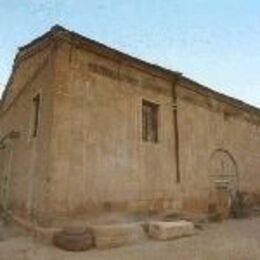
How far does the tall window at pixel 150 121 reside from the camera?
12633 mm

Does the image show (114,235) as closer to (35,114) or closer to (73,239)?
(73,239)

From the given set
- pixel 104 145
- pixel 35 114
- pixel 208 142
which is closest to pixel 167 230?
pixel 104 145

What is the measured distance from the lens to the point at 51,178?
9.54m

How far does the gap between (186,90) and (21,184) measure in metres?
7.03

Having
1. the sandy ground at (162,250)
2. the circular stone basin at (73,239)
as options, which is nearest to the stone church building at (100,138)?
the circular stone basin at (73,239)

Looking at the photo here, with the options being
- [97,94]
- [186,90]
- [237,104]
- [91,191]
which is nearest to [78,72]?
[97,94]

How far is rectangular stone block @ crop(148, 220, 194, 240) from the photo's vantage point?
9719 millimetres

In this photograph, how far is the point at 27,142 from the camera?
11656 mm

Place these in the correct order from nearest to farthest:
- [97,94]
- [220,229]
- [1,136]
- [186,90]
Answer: [97,94] < [220,229] < [186,90] < [1,136]

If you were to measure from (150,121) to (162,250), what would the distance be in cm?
540

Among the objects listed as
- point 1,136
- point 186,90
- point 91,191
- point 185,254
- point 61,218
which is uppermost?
point 186,90

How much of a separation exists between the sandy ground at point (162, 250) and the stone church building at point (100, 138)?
3.45ft

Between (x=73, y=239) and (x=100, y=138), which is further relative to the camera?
(x=100, y=138)

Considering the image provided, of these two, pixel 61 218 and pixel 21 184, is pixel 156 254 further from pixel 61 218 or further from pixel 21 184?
pixel 21 184
